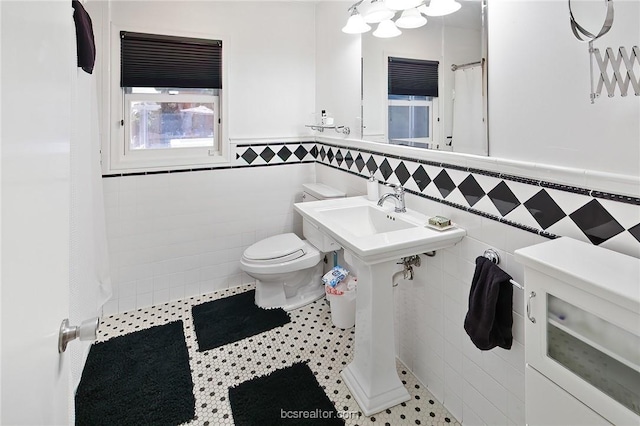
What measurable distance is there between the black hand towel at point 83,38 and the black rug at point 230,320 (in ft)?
5.50

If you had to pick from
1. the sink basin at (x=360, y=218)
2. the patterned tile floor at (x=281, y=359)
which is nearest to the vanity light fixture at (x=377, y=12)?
the sink basin at (x=360, y=218)

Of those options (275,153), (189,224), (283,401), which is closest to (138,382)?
(283,401)

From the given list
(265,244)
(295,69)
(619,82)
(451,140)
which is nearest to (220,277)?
(265,244)

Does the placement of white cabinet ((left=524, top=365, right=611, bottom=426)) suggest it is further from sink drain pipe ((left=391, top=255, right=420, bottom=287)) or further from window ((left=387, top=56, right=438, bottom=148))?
window ((left=387, top=56, right=438, bottom=148))

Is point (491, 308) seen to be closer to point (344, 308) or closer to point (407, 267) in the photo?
point (407, 267)

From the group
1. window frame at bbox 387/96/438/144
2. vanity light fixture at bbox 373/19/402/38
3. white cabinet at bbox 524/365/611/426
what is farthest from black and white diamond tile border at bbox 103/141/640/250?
vanity light fixture at bbox 373/19/402/38

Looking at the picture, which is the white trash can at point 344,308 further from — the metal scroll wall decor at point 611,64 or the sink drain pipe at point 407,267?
the metal scroll wall decor at point 611,64

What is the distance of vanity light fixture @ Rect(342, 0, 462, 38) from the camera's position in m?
1.65

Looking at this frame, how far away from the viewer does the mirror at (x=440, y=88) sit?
58.7 inches

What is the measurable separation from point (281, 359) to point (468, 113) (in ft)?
5.42

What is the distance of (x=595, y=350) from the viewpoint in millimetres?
881

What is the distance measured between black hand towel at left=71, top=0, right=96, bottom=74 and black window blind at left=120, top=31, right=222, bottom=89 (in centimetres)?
71

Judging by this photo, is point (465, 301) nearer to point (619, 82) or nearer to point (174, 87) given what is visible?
point (619, 82)

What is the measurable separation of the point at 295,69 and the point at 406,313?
6.97 ft
